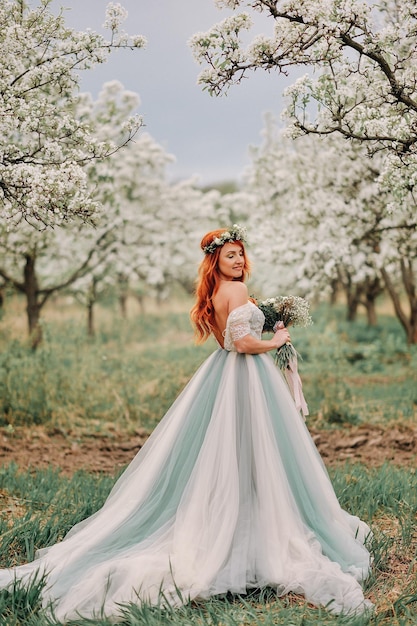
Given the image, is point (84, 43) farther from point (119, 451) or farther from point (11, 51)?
point (119, 451)

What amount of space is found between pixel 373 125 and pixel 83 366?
570 centimetres

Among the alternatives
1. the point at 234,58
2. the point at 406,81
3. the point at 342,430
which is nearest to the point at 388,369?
the point at 342,430

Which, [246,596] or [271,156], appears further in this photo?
[271,156]

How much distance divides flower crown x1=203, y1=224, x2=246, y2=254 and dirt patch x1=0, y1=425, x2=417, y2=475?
10.4ft

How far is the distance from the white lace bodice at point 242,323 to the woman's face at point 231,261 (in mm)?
269

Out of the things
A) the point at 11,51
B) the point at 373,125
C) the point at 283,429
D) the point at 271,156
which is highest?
the point at 271,156

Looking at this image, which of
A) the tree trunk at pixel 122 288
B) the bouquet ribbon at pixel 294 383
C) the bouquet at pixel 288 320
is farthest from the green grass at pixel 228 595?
the tree trunk at pixel 122 288

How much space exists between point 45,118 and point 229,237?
2425mm

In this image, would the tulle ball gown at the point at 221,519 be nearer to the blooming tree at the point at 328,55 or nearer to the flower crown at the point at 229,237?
the flower crown at the point at 229,237

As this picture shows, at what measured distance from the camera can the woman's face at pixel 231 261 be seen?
15.9ft

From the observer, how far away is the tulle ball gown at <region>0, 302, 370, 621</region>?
4.13 metres

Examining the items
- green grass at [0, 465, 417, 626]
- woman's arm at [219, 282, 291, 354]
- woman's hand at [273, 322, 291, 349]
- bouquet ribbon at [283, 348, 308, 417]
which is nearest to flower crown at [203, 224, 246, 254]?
woman's arm at [219, 282, 291, 354]

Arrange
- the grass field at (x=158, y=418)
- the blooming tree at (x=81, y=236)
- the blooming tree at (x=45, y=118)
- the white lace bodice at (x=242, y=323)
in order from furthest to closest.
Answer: the blooming tree at (x=81, y=236) → the blooming tree at (x=45, y=118) → the white lace bodice at (x=242, y=323) → the grass field at (x=158, y=418)

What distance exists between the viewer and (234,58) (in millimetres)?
5582
